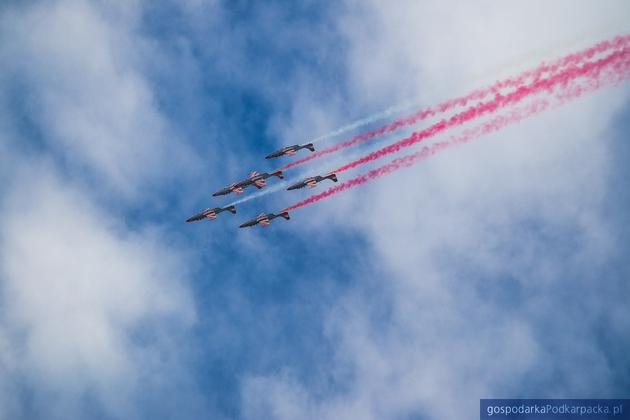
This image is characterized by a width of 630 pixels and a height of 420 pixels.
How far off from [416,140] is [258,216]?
1214 inches

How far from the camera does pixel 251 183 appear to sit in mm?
127938

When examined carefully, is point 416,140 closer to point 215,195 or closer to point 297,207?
point 297,207

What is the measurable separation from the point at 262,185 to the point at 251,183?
1.72 metres

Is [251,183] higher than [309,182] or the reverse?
higher

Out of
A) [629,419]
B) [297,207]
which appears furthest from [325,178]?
[629,419]

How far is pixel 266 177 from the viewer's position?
127 m

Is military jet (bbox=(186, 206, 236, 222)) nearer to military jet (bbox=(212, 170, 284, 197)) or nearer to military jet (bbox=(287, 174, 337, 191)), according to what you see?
military jet (bbox=(212, 170, 284, 197))

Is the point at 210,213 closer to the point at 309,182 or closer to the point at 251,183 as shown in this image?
the point at 251,183

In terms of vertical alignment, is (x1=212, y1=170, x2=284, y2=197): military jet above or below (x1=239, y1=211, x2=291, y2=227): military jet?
above

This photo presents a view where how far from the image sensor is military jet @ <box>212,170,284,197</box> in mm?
127062

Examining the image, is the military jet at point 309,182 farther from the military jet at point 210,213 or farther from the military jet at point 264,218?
the military jet at point 210,213

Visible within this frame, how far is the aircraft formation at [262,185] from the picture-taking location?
397 ft

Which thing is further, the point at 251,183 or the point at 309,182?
the point at 251,183

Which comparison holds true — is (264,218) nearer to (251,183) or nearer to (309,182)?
(251,183)
